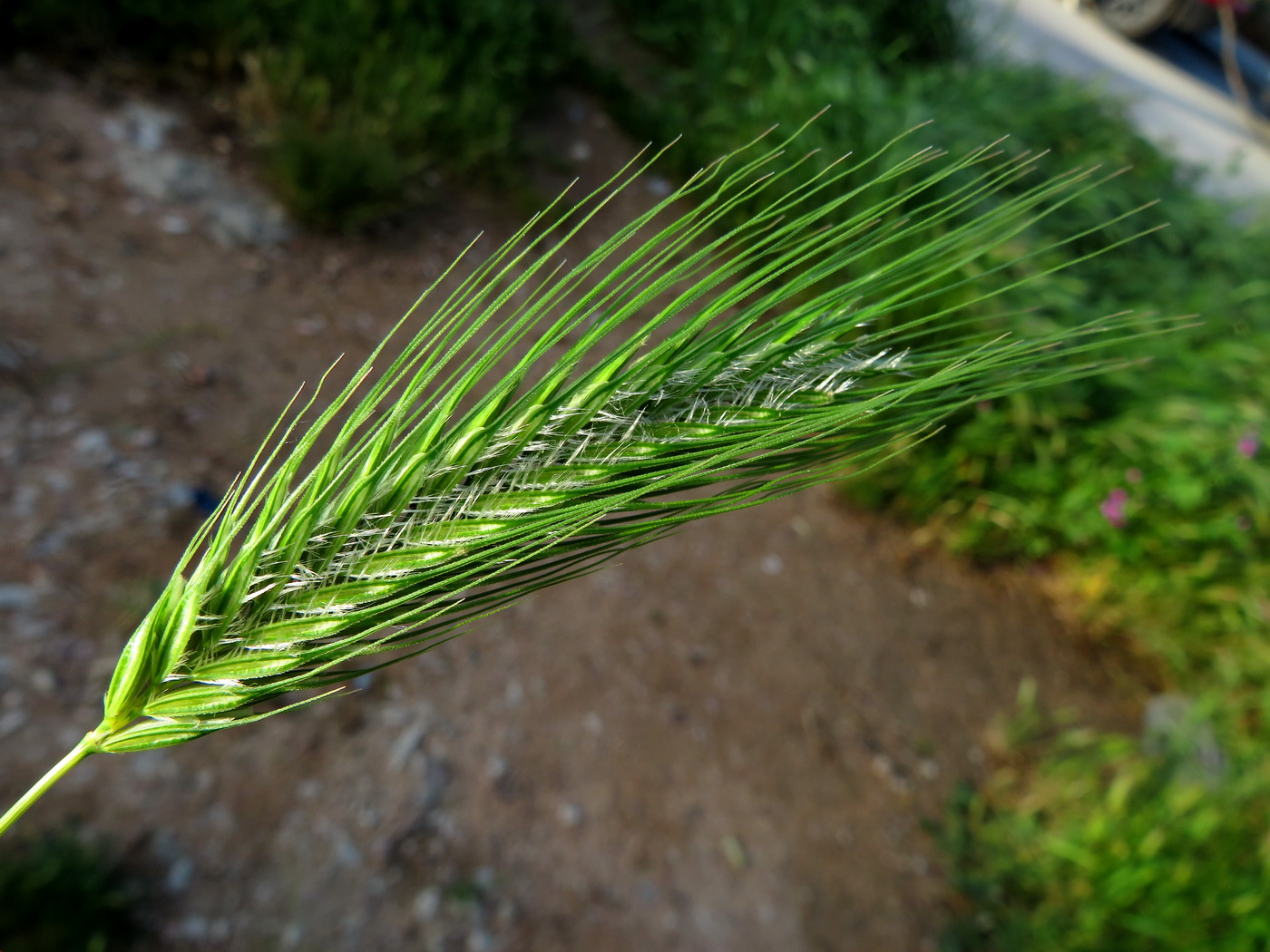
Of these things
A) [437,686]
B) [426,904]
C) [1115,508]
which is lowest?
[426,904]

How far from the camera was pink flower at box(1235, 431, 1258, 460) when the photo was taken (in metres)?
3.49

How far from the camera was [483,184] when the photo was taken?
13.7 feet

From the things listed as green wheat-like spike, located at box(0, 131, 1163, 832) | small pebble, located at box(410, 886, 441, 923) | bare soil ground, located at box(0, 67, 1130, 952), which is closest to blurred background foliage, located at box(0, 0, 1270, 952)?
bare soil ground, located at box(0, 67, 1130, 952)

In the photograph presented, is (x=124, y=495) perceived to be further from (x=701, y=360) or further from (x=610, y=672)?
(x=701, y=360)

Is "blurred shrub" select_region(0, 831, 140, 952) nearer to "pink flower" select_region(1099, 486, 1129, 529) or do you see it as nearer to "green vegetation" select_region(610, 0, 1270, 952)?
"green vegetation" select_region(610, 0, 1270, 952)

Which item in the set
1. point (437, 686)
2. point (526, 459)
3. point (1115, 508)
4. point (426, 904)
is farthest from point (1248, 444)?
point (526, 459)

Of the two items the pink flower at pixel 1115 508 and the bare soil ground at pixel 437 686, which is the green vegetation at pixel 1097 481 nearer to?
the pink flower at pixel 1115 508

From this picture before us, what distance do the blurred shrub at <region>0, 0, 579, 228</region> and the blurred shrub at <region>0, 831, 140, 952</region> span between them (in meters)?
2.56

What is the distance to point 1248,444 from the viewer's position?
3486 mm

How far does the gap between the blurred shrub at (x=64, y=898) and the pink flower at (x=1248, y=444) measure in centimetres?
415

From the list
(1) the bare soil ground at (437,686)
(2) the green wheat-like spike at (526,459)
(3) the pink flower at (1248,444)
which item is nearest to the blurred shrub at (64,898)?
(1) the bare soil ground at (437,686)

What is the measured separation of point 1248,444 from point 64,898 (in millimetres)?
4249

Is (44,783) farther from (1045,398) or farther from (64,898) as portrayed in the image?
(1045,398)

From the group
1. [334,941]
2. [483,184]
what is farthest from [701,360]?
[483,184]
